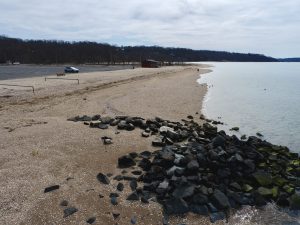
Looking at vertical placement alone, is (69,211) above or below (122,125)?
below

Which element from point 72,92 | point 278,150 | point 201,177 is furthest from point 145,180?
point 72,92

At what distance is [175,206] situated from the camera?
10.2m

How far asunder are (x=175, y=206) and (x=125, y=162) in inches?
131

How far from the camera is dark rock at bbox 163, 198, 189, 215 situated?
10109 mm

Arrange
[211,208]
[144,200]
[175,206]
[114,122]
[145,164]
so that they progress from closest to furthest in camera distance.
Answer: [175,206]
[211,208]
[144,200]
[145,164]
[114,122]

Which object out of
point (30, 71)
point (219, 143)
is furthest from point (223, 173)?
point (30, 71)

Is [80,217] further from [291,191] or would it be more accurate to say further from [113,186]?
[291,191]

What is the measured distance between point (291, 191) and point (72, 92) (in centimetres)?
2647

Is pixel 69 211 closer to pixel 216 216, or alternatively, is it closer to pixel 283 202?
pixel 216 216

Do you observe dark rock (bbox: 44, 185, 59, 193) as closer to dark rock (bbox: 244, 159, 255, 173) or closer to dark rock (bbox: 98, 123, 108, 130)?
dark rock (bbox: 244, 159, 255, 173)

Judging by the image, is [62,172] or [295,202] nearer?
[295,202]

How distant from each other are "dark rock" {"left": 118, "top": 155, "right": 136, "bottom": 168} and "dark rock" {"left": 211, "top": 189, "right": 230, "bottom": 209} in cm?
352

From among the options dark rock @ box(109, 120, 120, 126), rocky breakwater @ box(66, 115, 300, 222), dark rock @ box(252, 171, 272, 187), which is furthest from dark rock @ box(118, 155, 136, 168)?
Answer: dark rock @ box(109, 120, 120, 126)

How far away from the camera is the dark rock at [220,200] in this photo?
34.4 feet
